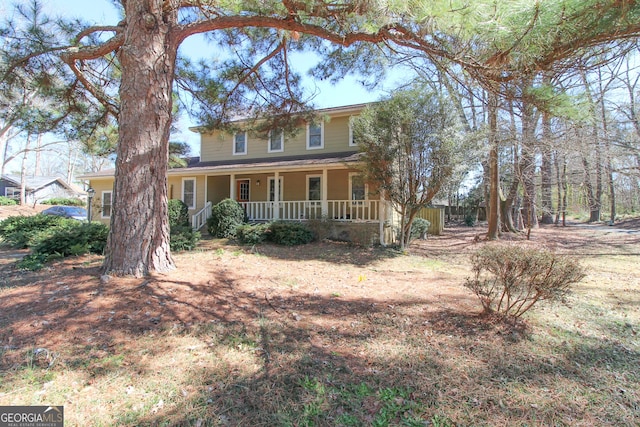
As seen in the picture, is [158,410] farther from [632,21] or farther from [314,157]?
[314,157]

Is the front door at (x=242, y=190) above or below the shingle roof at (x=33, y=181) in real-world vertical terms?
below

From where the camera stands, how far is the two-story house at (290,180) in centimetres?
1180

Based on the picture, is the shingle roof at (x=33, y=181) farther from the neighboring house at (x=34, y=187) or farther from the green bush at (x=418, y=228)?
the green bush at (x=418, y=228)

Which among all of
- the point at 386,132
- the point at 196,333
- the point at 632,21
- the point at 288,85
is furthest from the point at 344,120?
the point at 196,333

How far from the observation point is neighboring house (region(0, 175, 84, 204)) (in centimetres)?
3334

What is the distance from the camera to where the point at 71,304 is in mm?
3748

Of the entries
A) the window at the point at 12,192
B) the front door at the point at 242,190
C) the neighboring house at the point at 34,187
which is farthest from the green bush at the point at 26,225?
the window at the point at 12,192

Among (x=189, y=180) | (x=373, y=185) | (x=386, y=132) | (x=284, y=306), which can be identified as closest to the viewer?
(x=284, y=306)

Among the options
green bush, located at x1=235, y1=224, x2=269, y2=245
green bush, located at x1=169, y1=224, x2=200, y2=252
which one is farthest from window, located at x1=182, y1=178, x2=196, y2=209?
green bush, located at x1=169, y1=224, x2=200, y2=252

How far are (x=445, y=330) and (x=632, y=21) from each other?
389cm

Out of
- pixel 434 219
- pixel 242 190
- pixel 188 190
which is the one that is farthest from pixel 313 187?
pixel 434 219

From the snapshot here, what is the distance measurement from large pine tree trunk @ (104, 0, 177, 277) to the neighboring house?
1505 inches

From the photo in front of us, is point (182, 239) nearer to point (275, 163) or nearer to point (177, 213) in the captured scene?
point (177, 213)

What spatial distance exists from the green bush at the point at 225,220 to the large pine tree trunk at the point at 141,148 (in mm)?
6665
